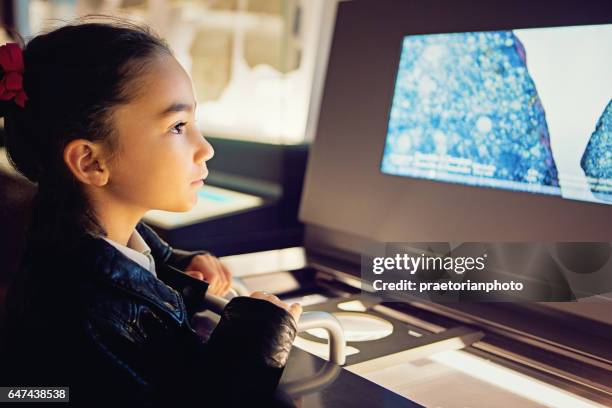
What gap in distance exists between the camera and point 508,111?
2.77 feet

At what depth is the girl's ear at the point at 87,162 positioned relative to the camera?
0.74 metres

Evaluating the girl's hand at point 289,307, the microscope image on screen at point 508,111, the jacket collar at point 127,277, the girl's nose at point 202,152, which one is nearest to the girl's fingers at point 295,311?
the girl's hand at point 289,307

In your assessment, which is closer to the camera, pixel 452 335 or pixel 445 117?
pixel 452 335

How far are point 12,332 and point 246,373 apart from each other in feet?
1.06

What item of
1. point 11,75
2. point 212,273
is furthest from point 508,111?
point 11,75

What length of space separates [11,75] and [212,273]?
43 cm

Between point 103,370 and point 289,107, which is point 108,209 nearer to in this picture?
point 103,370

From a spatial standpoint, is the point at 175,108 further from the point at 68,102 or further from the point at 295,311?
the point at 295,311

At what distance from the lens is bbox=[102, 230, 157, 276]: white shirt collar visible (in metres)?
0.80

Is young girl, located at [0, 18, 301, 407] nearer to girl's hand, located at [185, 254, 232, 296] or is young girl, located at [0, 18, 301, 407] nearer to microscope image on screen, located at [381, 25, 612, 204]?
girl's hand, located at [185, 254, 232, 296]

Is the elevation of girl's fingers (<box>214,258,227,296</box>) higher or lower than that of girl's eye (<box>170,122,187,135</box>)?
lower

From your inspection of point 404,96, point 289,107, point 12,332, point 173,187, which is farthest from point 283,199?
point 12,332

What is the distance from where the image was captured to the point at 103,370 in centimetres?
63

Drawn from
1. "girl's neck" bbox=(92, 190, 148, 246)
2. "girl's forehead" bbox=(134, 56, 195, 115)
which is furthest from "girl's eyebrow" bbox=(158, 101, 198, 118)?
"girl's neck" bbox=(92, 190, 148, 246)
